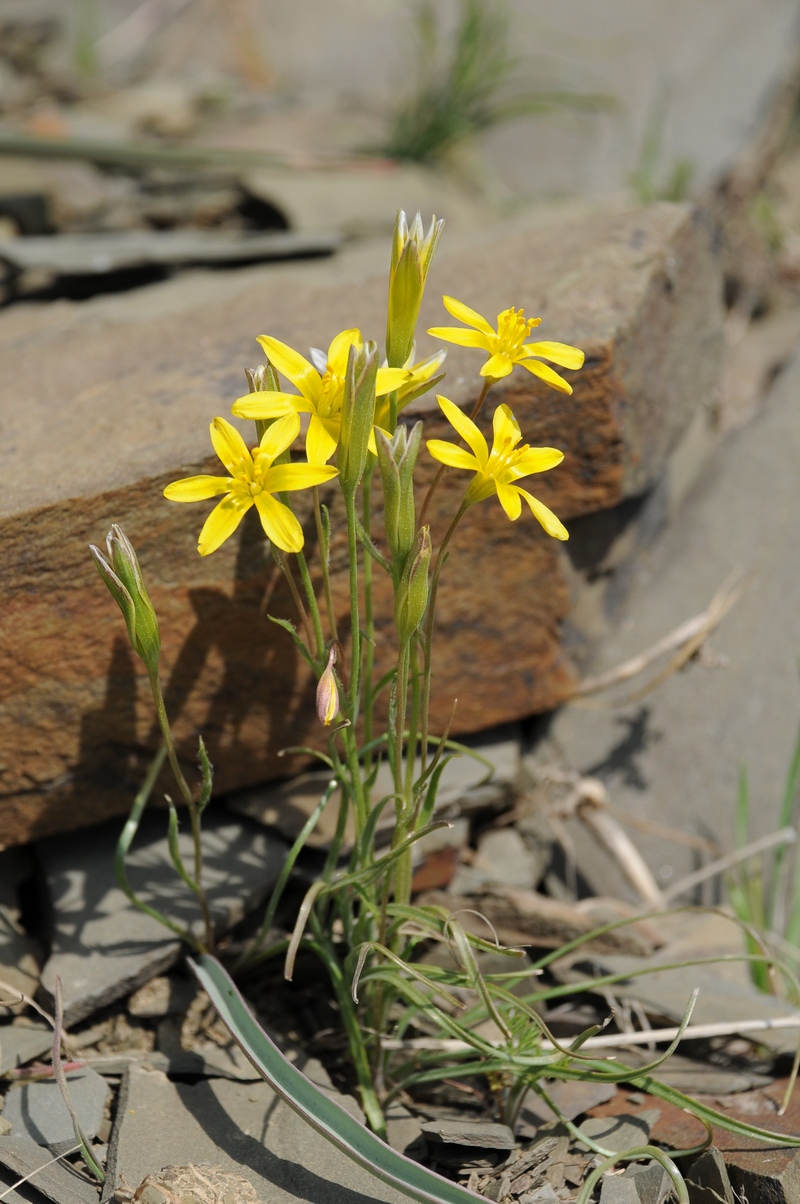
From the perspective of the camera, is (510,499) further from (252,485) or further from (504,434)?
(252,485)

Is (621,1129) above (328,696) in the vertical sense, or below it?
below

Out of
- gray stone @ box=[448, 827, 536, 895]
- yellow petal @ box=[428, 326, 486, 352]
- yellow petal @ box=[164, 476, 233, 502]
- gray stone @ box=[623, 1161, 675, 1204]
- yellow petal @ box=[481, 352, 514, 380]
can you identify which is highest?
yellow petal @ box=[428, 326, 486, 352]

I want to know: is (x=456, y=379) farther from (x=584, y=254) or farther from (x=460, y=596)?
(x=584, y=254)

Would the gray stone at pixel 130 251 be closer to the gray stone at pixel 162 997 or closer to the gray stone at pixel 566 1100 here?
the gray stone at pixel 162 997

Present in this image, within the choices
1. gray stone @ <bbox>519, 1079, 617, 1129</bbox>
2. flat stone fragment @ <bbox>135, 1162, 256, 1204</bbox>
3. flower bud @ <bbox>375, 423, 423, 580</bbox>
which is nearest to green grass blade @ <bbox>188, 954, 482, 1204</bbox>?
flat stone fragment @ <bbox>135, 1162, 256, 1204</bbox>

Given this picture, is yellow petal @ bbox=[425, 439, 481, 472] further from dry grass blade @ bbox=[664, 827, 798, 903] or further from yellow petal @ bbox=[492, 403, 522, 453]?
dry grass blade @ bbox=[664, 827, 798, 903]

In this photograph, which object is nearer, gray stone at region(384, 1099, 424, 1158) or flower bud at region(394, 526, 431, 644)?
flower bud at region(394, 526, 431, 644)

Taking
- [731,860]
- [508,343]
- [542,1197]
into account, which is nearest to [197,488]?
[508,343]
